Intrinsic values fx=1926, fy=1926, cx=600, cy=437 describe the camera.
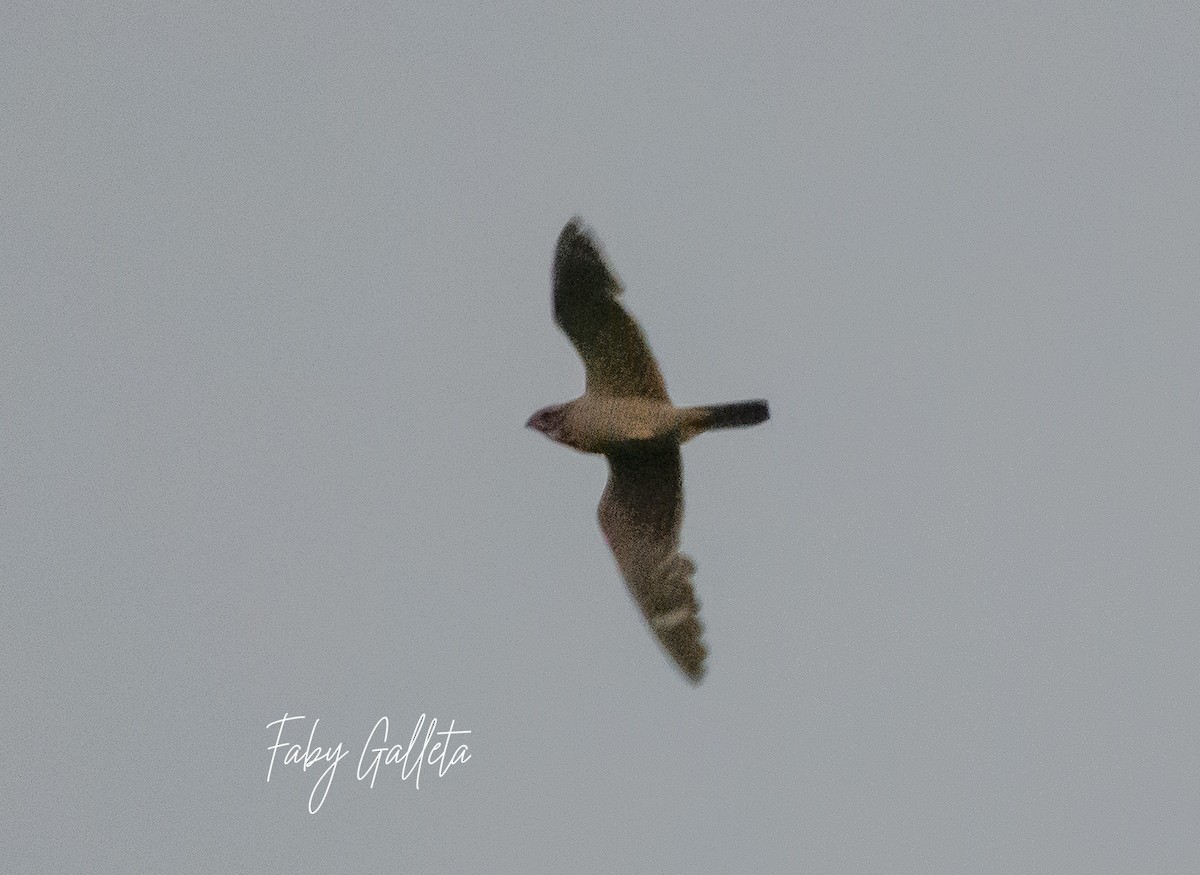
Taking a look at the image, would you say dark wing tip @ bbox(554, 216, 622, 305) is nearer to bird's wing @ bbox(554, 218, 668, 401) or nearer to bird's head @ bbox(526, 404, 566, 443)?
bird's wing @ bbox(554, 218, 668, 401)

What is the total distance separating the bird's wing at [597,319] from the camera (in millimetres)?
15141

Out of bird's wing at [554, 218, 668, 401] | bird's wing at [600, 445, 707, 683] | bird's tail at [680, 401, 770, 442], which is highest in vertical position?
bird's wing at [554, 218, 668, 401]

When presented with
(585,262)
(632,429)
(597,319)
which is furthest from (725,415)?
(585,262)

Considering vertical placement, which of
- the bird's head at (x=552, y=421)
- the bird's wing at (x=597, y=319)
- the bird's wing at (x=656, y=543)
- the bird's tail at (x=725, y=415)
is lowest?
the bird's wing at (x=656, y=543)

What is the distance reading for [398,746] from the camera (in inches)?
709

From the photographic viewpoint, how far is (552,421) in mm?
16125

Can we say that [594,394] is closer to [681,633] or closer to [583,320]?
[583,320]

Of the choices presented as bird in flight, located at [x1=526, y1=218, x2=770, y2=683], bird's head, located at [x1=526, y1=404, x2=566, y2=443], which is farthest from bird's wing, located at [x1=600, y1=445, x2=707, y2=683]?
bird's head, located at [x1=526, y1=404, x2=566, y2=443]

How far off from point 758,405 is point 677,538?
157 centimetres

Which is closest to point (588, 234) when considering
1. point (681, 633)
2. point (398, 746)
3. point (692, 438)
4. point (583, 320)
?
point (583, 320)

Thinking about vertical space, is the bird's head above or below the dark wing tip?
below

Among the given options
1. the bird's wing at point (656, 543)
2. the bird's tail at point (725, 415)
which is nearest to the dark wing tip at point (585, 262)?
the bird's tail at point (725, 415)

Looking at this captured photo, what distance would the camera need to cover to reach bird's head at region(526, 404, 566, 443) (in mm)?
16031

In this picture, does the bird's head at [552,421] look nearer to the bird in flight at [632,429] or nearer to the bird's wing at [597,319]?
the bird in flight at [632,429]
